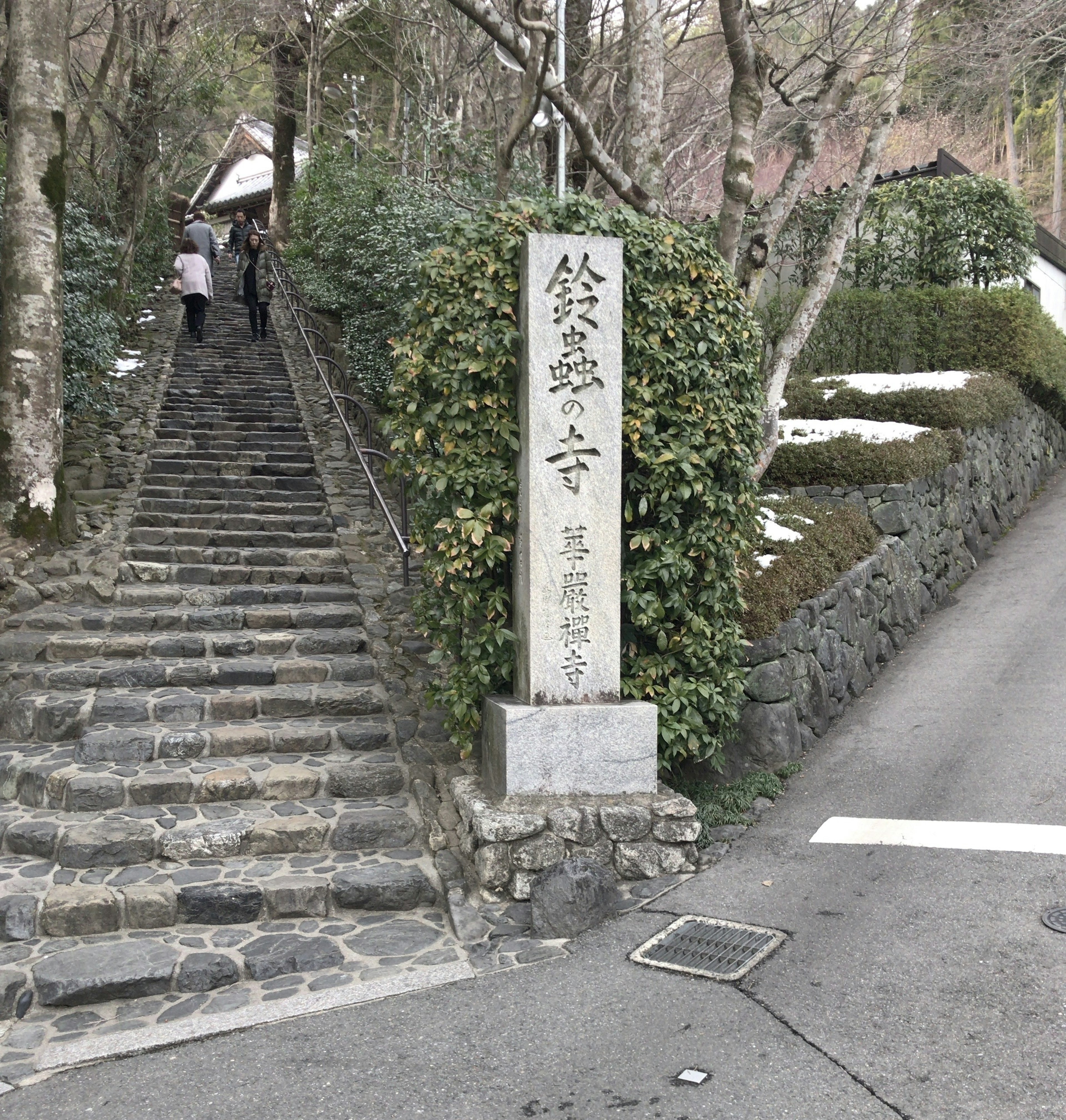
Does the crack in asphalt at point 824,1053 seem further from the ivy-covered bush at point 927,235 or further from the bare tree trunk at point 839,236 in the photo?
A: the ivy-covered bush at point 927,235

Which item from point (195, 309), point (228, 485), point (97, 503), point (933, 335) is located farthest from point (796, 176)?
A: point (195, 309)

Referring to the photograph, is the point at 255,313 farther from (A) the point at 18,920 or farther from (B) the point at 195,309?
(A) the point at 18,920

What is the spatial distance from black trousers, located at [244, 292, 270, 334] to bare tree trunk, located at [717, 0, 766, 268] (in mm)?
10827

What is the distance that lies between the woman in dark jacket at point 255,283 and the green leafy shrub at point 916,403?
30.0 feet

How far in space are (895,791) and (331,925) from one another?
3.60 metres

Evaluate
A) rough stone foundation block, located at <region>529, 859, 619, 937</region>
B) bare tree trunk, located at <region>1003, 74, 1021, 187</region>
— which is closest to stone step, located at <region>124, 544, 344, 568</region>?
rough stone foundation block, located at <region>529, 859, 619, 937</region>

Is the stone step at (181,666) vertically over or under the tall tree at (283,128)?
under

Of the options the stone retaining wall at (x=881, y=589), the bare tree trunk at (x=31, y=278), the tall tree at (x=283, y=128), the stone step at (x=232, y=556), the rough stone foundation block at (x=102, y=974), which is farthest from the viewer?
the tall tree at (x=283, y=128)

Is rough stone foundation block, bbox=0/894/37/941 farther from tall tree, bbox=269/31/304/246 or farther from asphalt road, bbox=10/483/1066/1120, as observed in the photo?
tall tree, bbox=269/31/304/246

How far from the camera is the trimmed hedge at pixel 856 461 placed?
390 inches

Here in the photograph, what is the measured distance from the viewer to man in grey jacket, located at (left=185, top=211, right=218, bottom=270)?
52.7 ft

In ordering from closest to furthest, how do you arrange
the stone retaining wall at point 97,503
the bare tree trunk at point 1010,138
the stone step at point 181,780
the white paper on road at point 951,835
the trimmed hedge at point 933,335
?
the white paper on road at point 951,835
the stone step at point 181,780
the stone retaining wall at point 97,503
the trimmed hedge at point 933,335
the bare tree trunk at point 1010,138

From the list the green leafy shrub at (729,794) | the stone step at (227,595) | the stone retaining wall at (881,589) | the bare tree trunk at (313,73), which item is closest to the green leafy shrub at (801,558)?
the stone retaining wall at (881,589)

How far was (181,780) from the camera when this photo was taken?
591cm
